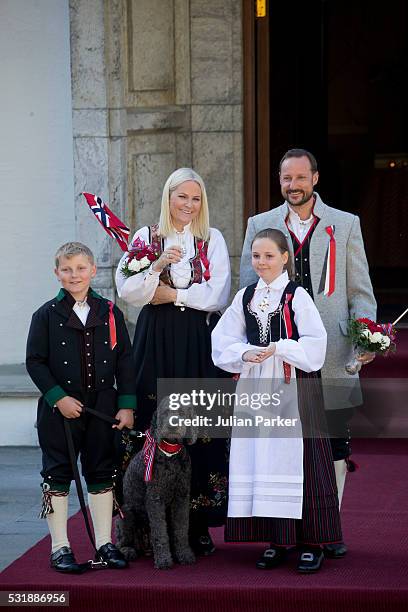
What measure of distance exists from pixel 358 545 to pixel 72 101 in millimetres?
3702

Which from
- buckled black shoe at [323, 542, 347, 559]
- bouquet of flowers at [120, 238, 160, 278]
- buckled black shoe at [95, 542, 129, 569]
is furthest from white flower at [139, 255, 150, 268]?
buckled black shoe at [323, 542, 347, 559]

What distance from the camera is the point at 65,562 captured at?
4855 millimetres

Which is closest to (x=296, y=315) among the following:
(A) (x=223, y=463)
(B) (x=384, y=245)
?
(A) (x=223, y=463)

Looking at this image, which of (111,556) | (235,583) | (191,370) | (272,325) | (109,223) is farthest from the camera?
(109,223)

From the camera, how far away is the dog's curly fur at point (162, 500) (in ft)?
15.5

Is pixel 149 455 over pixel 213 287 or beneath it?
beneath

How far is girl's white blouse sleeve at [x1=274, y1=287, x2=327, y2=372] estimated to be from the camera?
15.3 ft

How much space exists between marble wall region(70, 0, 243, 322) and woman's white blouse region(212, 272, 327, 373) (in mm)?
2886

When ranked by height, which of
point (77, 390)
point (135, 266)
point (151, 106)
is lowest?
point (77, 390)

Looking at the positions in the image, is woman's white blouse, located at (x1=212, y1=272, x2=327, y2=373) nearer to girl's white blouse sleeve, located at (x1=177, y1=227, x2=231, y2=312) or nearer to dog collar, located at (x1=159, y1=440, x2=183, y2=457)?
girl's white blouse sleeve, located at (x1=177, y1=227, x2=231, y2=312)

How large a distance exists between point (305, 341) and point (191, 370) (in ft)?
2.05

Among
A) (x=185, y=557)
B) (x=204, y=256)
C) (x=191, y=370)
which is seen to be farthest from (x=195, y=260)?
(x=185, y=557)

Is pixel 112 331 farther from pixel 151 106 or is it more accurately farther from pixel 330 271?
pixel 151 106

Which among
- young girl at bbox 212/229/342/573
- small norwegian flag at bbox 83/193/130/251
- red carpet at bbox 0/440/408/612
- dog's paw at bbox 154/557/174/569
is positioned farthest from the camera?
small norwegian flag at bbox 83/193/130/251
